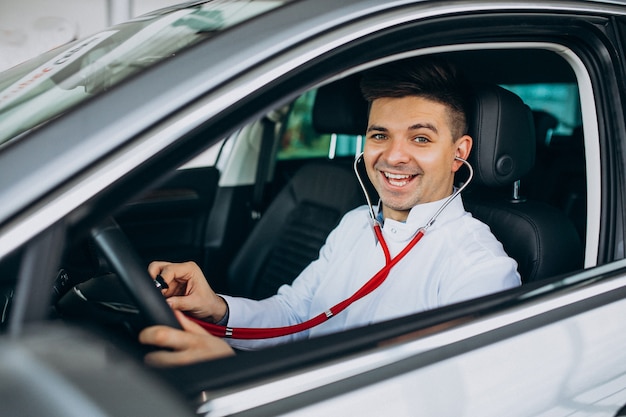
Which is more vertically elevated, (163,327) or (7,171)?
(7,171)

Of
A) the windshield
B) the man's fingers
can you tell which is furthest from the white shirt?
the windshield

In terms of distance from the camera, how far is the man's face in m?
1.88

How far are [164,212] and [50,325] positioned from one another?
240cm

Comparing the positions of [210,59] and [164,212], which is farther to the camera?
[164,212]

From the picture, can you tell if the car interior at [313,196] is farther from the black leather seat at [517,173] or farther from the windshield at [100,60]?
the windshield at [100,60]

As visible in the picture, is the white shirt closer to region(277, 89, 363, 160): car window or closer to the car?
the car

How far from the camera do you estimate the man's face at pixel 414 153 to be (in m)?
1.88

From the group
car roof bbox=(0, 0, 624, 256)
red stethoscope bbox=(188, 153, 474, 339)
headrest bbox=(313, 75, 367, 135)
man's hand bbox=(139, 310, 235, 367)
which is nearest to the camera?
car roof bbox=(0, 0, 624, 256)

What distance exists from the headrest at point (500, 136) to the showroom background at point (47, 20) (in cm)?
244

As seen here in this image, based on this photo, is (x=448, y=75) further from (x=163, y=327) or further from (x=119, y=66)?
(x=163, y=327)

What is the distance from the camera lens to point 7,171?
2.84 feet

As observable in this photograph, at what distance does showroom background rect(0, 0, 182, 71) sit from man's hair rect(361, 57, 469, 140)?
7.16 ft

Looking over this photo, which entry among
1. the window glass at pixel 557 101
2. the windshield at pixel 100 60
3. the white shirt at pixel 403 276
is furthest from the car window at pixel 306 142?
the windshield at pixel 100 60

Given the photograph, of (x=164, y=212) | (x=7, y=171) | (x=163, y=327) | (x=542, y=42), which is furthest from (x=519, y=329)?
(x=164, y=212)
